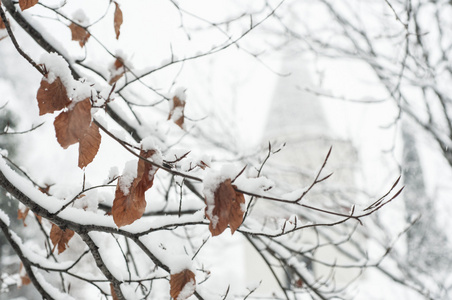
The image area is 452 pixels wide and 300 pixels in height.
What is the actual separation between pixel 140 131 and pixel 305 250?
125cm

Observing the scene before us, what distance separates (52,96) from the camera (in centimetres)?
95

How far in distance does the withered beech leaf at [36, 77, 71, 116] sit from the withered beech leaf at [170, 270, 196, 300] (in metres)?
0.67

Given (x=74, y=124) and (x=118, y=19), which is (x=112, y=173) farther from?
(x=118, y=19)

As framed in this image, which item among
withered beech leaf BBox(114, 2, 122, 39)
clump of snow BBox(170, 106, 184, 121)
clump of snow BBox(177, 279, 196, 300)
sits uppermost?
withered beech leaf BBox(114, 2, 122, 39)

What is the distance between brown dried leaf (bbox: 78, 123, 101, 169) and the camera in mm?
965

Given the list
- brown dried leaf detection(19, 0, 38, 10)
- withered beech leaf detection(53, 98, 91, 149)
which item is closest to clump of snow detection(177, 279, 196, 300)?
withered beech leaf detection(53, 98, 91, 149)

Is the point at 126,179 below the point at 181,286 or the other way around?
the other way around

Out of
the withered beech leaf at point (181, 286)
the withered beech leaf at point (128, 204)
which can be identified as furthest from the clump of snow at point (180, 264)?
the withered beech leaf at point (128, 204)

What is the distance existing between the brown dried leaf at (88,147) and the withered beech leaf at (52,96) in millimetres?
91

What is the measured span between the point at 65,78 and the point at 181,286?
744 millimetres

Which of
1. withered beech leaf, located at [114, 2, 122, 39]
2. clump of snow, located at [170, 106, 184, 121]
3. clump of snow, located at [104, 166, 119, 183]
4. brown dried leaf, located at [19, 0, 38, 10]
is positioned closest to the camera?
brown dried leaf, located at [19, 0, 38, 10]

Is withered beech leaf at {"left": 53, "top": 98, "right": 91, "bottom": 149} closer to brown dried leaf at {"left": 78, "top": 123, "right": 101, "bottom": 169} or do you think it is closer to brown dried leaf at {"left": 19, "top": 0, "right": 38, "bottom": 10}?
brown dried leaf at {"left": 78, "top": 123, "right": 101, "bottom": 169}

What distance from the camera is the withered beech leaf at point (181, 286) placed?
1.26 m

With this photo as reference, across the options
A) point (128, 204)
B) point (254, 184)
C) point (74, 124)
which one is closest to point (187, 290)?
point (128, 204)
